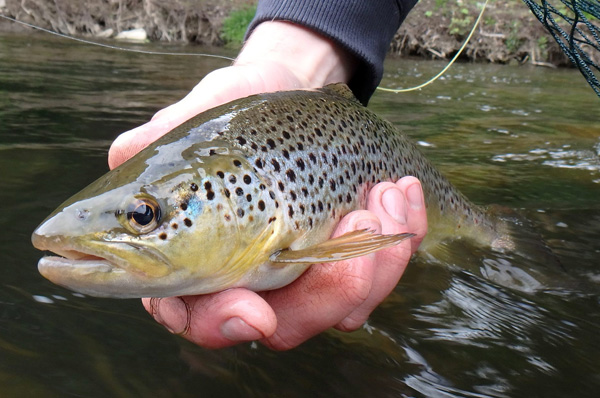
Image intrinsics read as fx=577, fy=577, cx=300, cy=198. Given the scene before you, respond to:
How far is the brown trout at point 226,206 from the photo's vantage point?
56.8 inches

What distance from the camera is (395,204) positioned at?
1.95 meters

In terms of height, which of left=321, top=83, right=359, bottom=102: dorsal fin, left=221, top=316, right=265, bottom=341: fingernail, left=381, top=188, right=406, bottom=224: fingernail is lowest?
left=221, top=316, right=265, bottom=341: fingernail

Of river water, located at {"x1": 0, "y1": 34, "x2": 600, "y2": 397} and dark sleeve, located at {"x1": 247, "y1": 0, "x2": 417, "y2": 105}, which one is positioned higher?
dark sleeve, located at {"x1": 247, "y1": 0, "x2": 417, "y2": 105}

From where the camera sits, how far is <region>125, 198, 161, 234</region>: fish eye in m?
1.47

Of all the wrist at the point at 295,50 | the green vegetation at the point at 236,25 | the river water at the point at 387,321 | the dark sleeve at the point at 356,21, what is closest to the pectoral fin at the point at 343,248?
the river water at the point at 387,321

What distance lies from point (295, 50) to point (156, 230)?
156 centimetres

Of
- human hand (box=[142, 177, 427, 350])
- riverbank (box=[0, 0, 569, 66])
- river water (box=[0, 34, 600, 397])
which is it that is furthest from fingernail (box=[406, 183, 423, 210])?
riverbank (box=[0, 0, 569, 66])

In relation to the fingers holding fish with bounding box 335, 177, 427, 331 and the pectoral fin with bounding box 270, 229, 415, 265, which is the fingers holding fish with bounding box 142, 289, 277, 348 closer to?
the pectoral fin with bounding box 270, 229, 415, 265

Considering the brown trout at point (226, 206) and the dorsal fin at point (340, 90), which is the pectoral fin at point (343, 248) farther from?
the dorsal fin at point (340, 90)

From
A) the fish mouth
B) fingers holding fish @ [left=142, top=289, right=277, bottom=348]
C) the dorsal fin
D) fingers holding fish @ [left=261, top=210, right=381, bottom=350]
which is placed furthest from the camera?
the dorsal fin

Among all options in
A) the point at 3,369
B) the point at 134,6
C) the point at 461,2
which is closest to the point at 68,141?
the point at 3,369

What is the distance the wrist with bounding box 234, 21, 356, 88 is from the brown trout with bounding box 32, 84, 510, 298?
654 millimetres

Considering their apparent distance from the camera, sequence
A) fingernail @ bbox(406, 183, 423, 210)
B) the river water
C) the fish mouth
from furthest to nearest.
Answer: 1. fingernail @ bbox(406, 183, 423, 210)
2. the river water
3. the fish mouth

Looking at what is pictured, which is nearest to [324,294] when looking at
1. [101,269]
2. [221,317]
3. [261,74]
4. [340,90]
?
[221,317]
